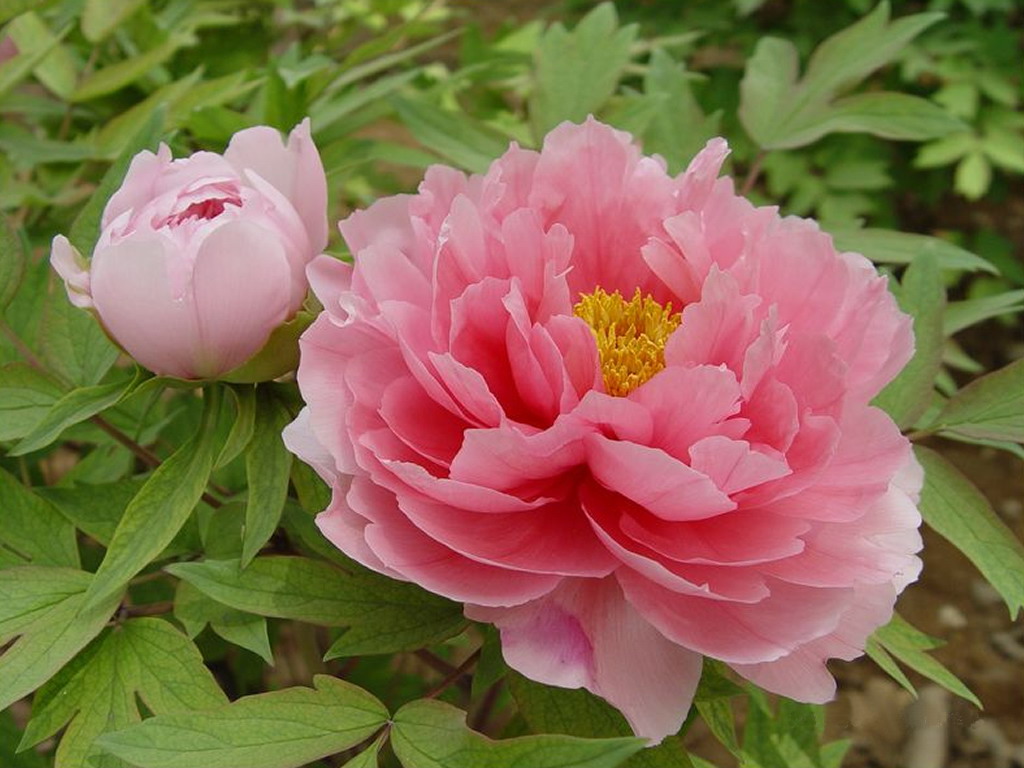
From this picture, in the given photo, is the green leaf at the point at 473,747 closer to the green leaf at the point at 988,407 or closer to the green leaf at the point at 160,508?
the green leaf at the point at 160,508

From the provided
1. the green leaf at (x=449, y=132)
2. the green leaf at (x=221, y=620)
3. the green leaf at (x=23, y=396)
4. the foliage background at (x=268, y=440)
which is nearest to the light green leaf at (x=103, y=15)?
the foliage background at (x=268, y=440)

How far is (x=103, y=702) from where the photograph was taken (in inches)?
21.4

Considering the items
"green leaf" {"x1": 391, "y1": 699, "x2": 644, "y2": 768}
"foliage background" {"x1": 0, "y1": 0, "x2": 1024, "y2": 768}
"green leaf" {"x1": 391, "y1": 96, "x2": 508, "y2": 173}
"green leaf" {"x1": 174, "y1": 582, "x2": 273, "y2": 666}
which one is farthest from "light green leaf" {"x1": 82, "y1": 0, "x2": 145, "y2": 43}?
"green leaf" {"x1": 391, "y1": 699, "x2": 644, "y2": 768}

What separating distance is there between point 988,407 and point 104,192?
478 millimetres

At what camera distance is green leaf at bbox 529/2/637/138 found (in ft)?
2.61

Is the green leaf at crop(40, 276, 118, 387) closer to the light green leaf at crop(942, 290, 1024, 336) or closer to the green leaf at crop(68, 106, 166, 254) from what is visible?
the green leaf at crop(68, 106, 166, 254)

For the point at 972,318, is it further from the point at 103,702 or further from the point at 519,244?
the point at 103,702

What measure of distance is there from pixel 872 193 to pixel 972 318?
1.67 m

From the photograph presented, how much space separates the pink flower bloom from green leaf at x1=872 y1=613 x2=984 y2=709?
316 millimetres

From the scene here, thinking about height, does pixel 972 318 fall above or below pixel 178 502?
below

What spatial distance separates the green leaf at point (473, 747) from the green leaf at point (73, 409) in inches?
7.4

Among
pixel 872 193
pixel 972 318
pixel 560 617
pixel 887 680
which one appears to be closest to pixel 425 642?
pixel 560 617

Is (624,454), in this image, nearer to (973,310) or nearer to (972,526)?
(972,526)

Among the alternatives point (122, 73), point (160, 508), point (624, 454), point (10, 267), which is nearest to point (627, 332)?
point (624, 454)
